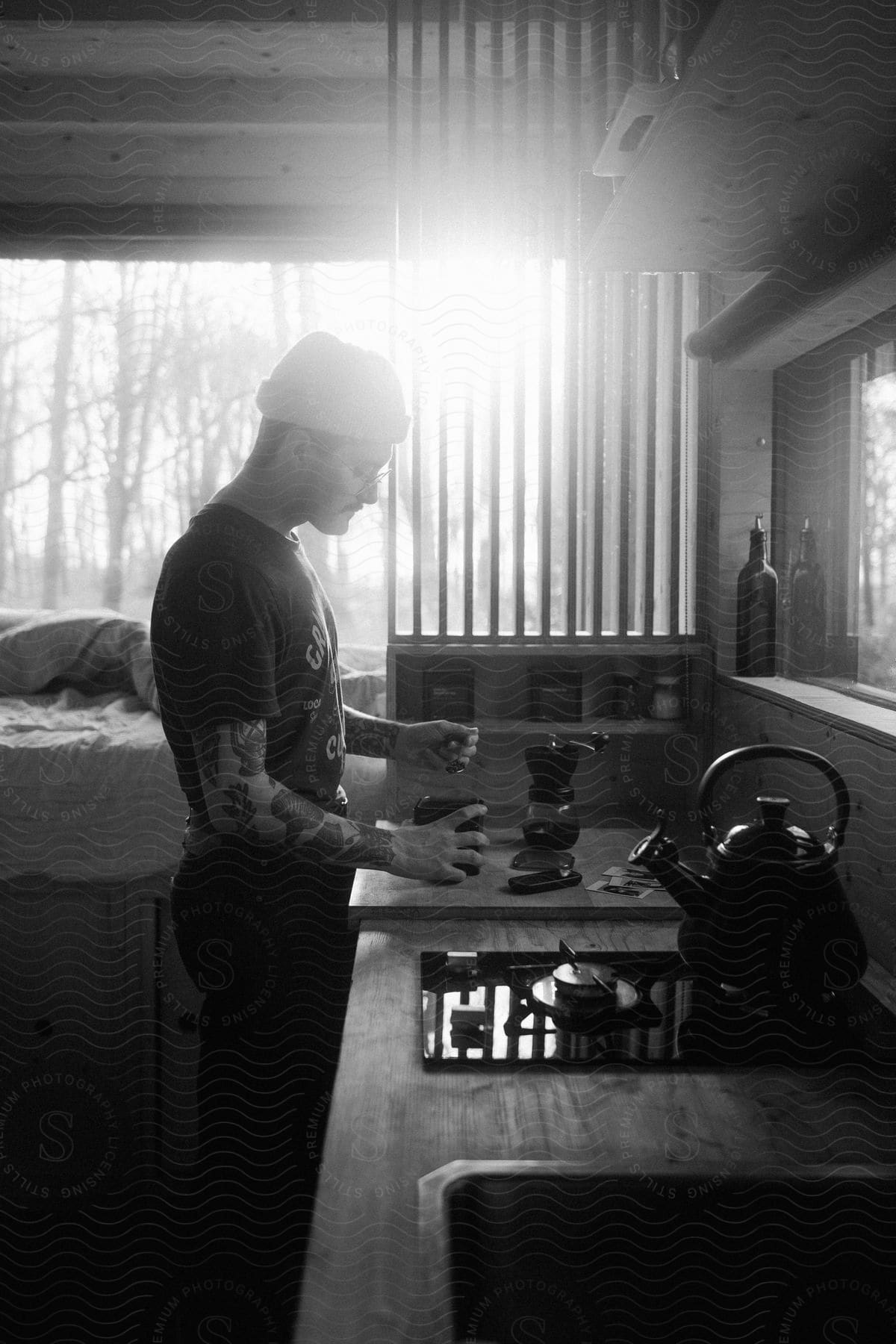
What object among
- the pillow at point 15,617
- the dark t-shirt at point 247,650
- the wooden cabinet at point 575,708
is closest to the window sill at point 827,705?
the wooden cabinet at point 575,708

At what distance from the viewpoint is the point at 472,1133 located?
2.51ft

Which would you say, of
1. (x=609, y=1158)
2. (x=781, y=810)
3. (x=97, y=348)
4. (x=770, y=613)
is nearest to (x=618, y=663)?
(x=770, y=613)

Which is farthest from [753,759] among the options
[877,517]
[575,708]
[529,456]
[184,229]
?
[184,229]

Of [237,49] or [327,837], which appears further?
[237,49]

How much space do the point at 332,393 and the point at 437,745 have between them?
588 mm

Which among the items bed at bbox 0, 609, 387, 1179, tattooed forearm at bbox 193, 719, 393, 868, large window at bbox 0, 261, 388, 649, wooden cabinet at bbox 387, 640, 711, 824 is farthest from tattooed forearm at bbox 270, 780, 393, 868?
large window at bbox 0, 261, 388, 649

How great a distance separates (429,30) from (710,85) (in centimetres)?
135

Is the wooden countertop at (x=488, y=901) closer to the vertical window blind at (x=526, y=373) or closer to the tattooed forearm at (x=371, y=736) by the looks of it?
the tattooed forearm at (x=371, y=736)

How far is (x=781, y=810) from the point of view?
972 millimetres

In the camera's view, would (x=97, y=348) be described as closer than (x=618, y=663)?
No

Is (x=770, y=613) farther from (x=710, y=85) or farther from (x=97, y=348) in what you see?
(x=97, y=348)

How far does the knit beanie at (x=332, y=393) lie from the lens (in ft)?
4.71

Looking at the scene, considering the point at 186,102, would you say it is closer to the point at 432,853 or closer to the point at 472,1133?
the point at 432,853

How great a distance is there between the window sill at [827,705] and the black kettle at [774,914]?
0.26m
